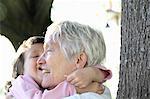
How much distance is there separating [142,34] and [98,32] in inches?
11.6

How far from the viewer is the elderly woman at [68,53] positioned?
233 centimetres

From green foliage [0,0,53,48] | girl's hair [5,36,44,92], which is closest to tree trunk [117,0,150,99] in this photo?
girl's hair [5,36,44,92]

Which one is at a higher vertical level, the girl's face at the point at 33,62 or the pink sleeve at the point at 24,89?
the girl's face at the point at 33,62

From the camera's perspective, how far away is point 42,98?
7.46 feet

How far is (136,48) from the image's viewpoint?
7.22 ft

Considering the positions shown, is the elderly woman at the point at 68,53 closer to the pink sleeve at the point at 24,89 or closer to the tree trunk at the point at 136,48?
the pink sleeve at the point at 24,89

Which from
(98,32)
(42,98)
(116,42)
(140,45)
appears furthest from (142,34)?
(116,42)

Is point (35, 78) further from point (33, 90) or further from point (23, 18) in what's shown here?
point (23, 18)

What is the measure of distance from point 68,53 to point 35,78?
233mm

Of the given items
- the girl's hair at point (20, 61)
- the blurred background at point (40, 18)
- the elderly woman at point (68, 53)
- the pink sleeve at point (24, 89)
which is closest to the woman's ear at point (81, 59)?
the elderly woman at point (68, 53)

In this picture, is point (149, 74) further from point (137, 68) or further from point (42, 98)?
point (42, 98)

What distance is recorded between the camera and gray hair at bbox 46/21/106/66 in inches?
92.0

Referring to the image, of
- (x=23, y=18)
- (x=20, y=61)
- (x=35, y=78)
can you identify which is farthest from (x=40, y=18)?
(x=35, y=78)

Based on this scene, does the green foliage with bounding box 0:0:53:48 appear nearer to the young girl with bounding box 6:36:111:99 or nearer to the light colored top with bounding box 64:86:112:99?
the young girl with bounding box 6:36:111:99
